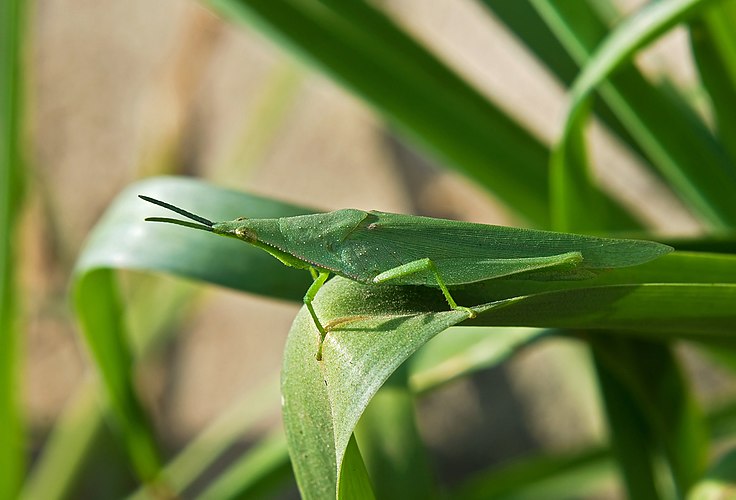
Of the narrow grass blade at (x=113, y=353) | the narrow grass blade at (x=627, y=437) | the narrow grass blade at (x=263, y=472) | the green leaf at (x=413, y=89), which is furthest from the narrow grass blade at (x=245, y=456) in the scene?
the green leaf at (x=413, y=89)

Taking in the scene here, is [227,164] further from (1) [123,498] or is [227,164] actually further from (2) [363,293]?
(2) [363,293]

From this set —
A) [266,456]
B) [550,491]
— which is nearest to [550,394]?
[550,491]

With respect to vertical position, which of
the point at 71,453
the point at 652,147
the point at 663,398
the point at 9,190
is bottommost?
the point at 663,398

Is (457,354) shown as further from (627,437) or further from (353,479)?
(353,479)

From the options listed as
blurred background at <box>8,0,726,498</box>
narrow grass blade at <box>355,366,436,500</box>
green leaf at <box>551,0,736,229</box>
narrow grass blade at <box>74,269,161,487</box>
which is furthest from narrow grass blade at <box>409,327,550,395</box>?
blurred background at <box>8,0,726,498</box>

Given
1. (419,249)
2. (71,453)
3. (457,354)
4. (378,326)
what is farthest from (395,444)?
(71,453)

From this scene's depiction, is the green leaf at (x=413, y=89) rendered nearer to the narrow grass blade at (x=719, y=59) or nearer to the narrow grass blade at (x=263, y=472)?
the narrow grass blade at (x=719, y=59)
